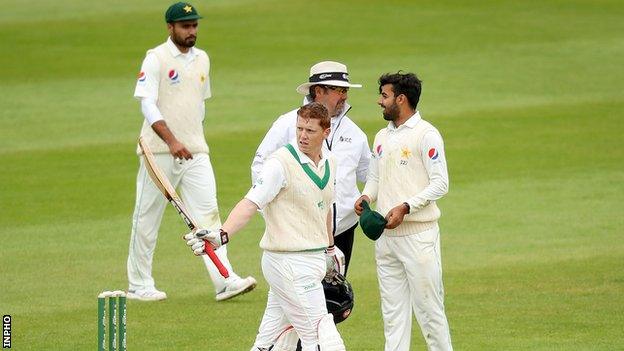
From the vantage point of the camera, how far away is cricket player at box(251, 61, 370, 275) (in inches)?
383

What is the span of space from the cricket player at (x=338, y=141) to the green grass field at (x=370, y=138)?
3.39 feet

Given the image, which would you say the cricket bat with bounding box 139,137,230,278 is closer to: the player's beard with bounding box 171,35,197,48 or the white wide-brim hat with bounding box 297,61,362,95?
the white wide-brim hat with bounding box 297,61,362,95

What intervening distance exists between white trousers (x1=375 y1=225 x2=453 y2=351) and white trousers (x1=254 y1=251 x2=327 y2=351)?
84 cm

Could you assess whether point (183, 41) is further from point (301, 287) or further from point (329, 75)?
point (301, 287)

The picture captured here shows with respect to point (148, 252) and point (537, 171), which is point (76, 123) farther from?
point (148, 252)

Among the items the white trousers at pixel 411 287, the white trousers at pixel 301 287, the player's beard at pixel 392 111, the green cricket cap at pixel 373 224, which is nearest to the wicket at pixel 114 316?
the white trousers at pixel 301 287

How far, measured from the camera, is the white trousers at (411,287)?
926 cm

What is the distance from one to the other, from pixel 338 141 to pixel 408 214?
3.11 feet

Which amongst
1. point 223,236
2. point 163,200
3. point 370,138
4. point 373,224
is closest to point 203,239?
point 223,236

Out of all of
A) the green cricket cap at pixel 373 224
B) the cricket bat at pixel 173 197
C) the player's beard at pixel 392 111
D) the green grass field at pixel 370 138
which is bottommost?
the green grass field at pixel 370 138

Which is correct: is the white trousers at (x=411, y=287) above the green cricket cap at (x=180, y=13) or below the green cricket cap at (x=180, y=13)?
below

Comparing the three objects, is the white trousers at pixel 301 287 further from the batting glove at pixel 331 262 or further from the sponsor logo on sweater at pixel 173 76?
the sponsor logo on sweater at pixel 173 76

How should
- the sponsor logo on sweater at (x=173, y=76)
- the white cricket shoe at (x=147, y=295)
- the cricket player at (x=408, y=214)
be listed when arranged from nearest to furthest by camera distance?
the cricket player at (x=408, y=214) → the white cricket shoe at (x=147, y=295) → the sponsor logo on sweater at (x=173, y=76)

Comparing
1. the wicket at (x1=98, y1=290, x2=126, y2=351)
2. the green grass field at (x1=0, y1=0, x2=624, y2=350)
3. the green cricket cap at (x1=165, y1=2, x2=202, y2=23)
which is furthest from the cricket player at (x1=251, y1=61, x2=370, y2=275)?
the green cricket cap at (x1=165, y1=2, x2=202, y2=23)
